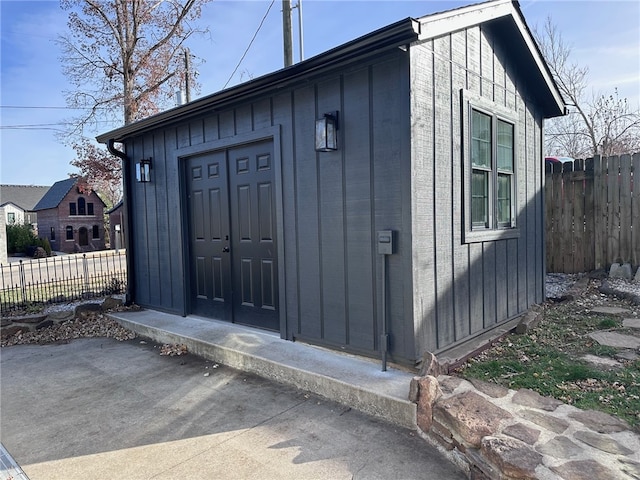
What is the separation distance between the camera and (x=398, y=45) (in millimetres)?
3033

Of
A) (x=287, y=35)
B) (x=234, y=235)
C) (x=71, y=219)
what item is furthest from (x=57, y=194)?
(x=234, y=235)

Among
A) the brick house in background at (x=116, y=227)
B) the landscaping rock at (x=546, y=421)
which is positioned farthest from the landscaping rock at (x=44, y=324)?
the brick house in background at (x=116, y=227)

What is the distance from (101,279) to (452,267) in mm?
7231

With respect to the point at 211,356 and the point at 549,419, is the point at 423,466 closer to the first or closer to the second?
the point at 549,419

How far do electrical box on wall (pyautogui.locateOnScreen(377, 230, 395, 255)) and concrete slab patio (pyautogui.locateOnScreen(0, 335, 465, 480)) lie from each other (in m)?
0.96

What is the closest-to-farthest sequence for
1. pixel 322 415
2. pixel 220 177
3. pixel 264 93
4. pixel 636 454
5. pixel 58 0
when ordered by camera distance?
pixel 636 454 → pixel 322 415 → pixel 264 93 → pixel 220 177 → pixel 58 0

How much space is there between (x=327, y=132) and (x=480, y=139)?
162cm

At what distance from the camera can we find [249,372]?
12.7ft

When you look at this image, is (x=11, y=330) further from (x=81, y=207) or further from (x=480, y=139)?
(x=81, y=207)

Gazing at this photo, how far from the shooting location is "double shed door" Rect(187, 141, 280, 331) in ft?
14.8

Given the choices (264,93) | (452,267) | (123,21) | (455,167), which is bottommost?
(452,267)

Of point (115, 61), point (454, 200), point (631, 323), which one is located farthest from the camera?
point (115, 61)

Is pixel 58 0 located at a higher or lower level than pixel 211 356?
higher

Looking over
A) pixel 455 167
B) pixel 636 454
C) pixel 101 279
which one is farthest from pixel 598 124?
pixel 101 279
